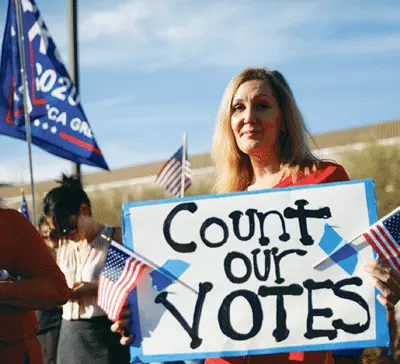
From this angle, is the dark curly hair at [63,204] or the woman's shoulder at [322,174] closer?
the woman's shoulder at [322,174]

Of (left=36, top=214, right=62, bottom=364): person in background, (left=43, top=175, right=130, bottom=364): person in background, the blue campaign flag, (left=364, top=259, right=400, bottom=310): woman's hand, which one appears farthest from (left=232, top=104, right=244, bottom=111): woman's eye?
the blue campaign flag

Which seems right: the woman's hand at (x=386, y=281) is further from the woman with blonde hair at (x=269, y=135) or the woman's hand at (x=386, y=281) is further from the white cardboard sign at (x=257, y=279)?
the woman with blonde hair at (x=269, y=135)

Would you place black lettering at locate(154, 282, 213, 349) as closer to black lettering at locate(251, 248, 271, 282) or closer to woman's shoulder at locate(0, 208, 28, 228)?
black lettering at locate(251, 248, 271, 282)

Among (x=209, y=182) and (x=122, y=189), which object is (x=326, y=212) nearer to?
(x=209, y=182)

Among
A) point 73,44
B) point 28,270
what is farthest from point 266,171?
point 73,44

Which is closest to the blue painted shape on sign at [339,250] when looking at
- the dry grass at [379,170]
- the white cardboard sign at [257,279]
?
the white cardboard sign at [257,279]

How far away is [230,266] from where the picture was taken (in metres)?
3.03

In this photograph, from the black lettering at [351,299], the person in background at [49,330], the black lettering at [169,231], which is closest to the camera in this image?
the black lettering at [351,299]

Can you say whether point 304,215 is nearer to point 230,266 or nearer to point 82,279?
point 230,266

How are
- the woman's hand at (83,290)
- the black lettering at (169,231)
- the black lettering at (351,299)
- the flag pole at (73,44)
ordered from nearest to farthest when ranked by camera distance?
the black lettering at (351,299) → the black lettering at (169,231) → the woman's hand at (83,290) → the flag pole at (73,44)

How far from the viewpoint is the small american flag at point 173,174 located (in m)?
12.9

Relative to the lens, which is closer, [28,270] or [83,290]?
[28,270]

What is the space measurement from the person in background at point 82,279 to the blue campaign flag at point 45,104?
2.46 meters

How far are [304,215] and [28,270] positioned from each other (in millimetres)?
1038
